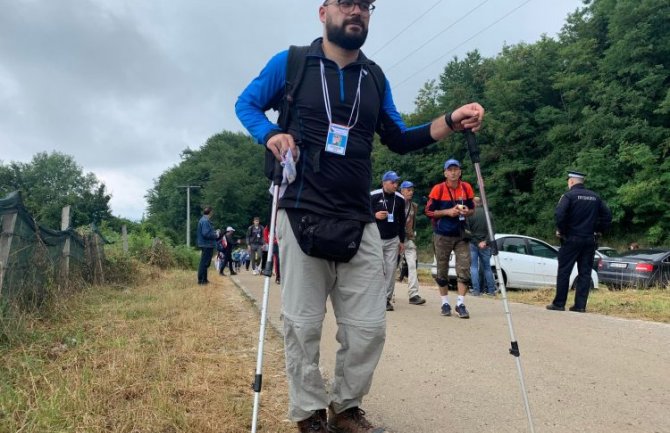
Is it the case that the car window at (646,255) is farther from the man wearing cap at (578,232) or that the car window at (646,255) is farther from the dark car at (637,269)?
the man wearing cap at (578,232)

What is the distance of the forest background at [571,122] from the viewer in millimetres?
26297

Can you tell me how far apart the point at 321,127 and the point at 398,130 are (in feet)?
2.06

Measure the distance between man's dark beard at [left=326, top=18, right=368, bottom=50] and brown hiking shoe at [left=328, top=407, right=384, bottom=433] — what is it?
6.12 ft

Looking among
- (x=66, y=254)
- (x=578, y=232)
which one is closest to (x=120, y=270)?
(x=66, y=254)

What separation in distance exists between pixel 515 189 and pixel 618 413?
34.4 meters

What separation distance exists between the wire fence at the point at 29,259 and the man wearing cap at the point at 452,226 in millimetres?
4797

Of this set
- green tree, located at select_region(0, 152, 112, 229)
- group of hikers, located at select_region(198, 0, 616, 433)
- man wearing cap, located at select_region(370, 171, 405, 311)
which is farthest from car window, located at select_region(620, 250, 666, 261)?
green tree, located at select_region(0, 152, 112, 229)

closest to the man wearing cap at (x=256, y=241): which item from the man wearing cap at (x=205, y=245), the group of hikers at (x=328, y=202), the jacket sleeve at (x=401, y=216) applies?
the man wearing cap at (x=205, y=245)

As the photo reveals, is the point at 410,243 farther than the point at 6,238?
Yes

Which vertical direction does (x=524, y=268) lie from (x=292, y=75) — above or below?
below

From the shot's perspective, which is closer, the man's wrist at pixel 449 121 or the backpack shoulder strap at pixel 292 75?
the backpack shoulder strap at pixel 292 75

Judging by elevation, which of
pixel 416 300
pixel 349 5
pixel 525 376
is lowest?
→ pixel 525 376

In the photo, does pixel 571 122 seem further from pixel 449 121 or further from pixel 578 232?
pixel 449 121

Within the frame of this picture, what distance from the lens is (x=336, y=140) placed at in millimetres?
2533
